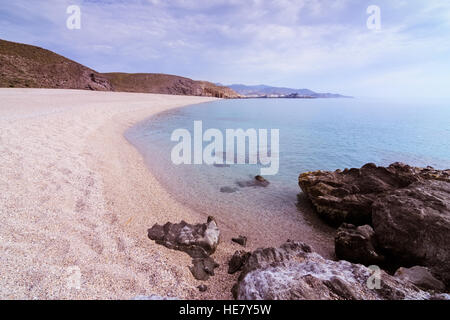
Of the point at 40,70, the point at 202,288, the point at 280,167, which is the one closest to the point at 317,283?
the point at 202,288

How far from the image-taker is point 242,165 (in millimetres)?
10438

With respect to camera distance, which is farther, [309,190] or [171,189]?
[171,189]

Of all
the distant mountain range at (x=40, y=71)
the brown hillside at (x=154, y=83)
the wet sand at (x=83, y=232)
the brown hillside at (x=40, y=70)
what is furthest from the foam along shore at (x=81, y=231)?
the brown hillside at (x=154, y=83)

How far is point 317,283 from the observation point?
259 centimetres

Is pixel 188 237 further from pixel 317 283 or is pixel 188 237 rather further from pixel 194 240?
pixel 317 283

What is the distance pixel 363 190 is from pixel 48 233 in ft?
25.5

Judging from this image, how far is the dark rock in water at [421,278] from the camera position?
3.01 metres

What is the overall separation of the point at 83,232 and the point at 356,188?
715cm

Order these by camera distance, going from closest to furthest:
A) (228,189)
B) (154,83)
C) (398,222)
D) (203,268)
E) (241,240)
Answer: (203,268) → (398,222) → (241,240) → (228,189) → (154,83)

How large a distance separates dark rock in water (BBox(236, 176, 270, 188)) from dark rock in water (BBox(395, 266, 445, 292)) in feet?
17.0

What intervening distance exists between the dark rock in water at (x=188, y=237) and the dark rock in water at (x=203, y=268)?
16cm

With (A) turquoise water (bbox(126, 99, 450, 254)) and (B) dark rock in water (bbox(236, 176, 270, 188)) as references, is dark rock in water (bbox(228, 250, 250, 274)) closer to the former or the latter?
(A) turquoise water (bbox(126, 99, 450, 254))

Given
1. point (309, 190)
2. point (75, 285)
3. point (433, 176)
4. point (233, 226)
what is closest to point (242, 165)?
point (309, 190)

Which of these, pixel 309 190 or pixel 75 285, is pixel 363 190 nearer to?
pixel 309 190
